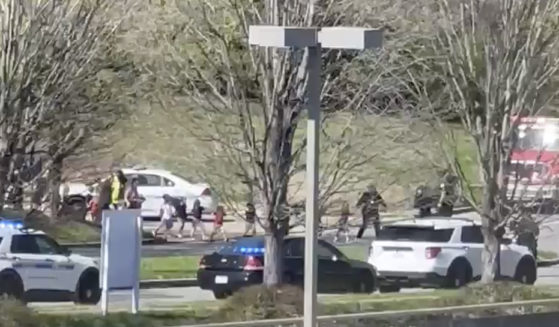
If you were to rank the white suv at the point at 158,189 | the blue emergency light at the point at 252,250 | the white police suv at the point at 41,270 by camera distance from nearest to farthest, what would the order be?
the white police suv at the point at 41,270 → the blue emergency light at the point at 252,250 → the white suv at the point at 158,189

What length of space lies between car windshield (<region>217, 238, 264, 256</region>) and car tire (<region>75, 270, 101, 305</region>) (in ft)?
9.69

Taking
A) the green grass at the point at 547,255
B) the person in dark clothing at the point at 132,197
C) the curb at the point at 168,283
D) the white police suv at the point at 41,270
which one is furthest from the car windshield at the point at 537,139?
the person in dark clothing at the point at 132,197

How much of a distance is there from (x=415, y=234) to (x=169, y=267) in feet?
16.8

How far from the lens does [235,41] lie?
2334 centimetres

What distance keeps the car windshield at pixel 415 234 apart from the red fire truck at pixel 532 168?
7.32 feet

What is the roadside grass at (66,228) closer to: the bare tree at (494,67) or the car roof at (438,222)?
the car roof at (438,222)

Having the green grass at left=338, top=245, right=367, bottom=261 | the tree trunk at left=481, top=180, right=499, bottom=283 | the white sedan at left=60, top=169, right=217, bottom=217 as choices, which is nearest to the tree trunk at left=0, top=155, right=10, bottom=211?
the tree trunk at left=481, top=180, right=499, bottom=283

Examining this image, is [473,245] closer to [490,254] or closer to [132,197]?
[490,254]

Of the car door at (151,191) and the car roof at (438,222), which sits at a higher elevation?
the car door at (151,191)

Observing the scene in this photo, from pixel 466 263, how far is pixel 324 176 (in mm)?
6091

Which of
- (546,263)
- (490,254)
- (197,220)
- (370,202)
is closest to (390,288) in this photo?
(490,254)

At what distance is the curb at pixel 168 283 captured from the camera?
2797cm

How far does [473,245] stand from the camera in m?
28.9

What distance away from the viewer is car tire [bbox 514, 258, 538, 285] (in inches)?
1139
